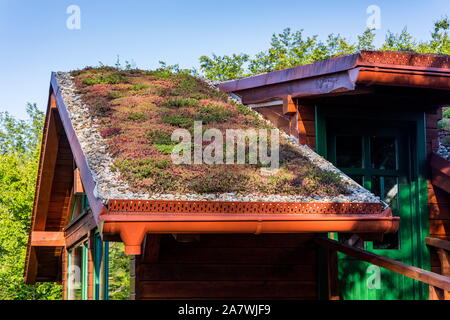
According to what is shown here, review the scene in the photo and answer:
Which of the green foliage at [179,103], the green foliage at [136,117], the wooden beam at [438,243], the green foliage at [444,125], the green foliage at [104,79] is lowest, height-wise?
the wooden beam at [438,243]

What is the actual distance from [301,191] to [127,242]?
1.99 metres

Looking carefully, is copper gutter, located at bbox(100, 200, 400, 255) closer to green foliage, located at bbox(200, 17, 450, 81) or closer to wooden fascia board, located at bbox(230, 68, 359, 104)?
wooden fascia board, located at bbox(230, 68, 359, 104)

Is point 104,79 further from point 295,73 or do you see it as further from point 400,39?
point 400,39

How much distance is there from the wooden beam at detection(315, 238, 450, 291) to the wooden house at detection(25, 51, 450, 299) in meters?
0.02

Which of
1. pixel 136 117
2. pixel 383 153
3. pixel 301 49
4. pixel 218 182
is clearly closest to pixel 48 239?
pixel 136 117

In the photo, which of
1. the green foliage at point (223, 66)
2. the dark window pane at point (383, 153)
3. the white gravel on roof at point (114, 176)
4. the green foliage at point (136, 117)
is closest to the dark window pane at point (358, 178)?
the dark window pane at point (383, 153)

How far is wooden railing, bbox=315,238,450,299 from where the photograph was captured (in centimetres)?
512

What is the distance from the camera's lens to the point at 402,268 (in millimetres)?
5781

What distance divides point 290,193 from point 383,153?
8.75 ft

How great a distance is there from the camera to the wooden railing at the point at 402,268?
16.8 ft

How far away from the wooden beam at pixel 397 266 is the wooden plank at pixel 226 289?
605 millimetres

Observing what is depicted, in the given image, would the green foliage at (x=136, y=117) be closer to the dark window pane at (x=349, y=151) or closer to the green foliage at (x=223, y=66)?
the dark window pane at (x=349, y=151)

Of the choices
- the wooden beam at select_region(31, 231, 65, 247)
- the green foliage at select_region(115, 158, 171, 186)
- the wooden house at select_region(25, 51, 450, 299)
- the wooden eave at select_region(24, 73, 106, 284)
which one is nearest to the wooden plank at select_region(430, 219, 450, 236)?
the wooden house at select_region(25, 51, 450, 299)
